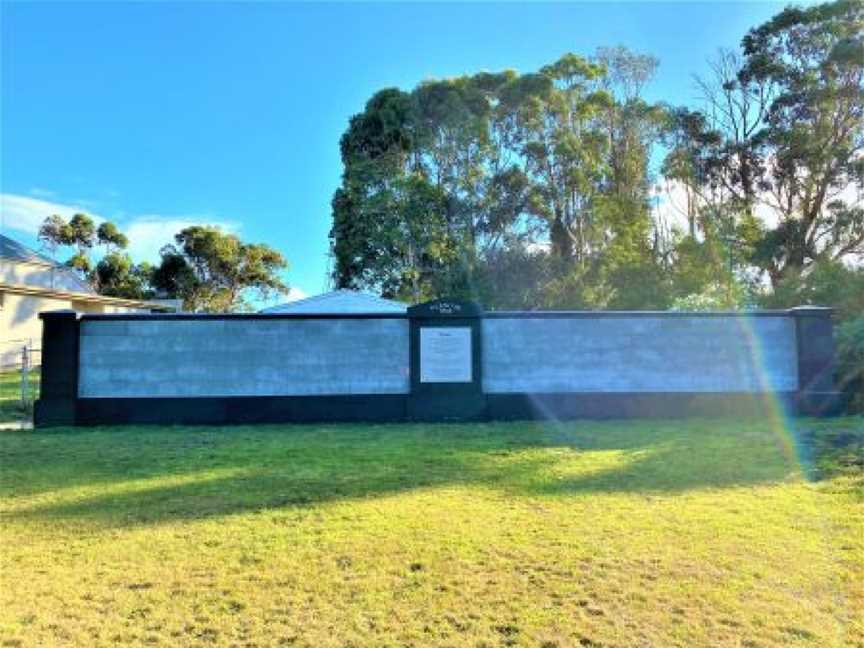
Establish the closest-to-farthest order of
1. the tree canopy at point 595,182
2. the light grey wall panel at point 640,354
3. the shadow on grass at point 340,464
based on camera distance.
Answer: the shadow on grass at point 340,464 < the light grey wall panel at point 640,354 < the tree canopy at point 595,182

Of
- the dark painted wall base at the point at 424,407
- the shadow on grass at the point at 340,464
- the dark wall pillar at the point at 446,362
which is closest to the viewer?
the shadow on grass at the point at 340,464

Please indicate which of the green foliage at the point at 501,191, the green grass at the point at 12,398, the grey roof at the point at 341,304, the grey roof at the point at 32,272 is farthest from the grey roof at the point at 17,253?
the grey roof at the point at 341,304

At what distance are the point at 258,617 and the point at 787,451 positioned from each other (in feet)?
21.5

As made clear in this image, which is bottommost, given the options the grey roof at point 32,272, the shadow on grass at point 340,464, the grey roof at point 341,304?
the shadow on grass at point 340,464

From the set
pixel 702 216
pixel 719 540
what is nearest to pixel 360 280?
pixel 702 216

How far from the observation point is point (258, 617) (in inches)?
135

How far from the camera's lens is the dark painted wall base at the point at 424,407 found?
10922 mm

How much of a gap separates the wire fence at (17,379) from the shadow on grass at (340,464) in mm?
2402

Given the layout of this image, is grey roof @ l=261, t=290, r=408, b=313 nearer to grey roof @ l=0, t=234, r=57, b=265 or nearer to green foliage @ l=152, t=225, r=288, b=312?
grey roof @ l=0, t=234, r=57, b=265

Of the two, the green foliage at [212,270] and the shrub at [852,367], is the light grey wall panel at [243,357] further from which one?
the green foliage at [212,270]

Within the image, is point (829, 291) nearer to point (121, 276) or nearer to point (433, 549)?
point (433, 549)

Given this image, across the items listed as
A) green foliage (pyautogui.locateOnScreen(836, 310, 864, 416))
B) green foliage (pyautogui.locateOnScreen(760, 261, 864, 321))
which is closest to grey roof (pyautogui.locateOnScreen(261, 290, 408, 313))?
green foliage (pyautogui.locateOnScreen(836, 310, 864, 416))

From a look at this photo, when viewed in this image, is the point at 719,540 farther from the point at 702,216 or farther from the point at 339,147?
the point at 339,147

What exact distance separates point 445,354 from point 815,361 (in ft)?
19.9
